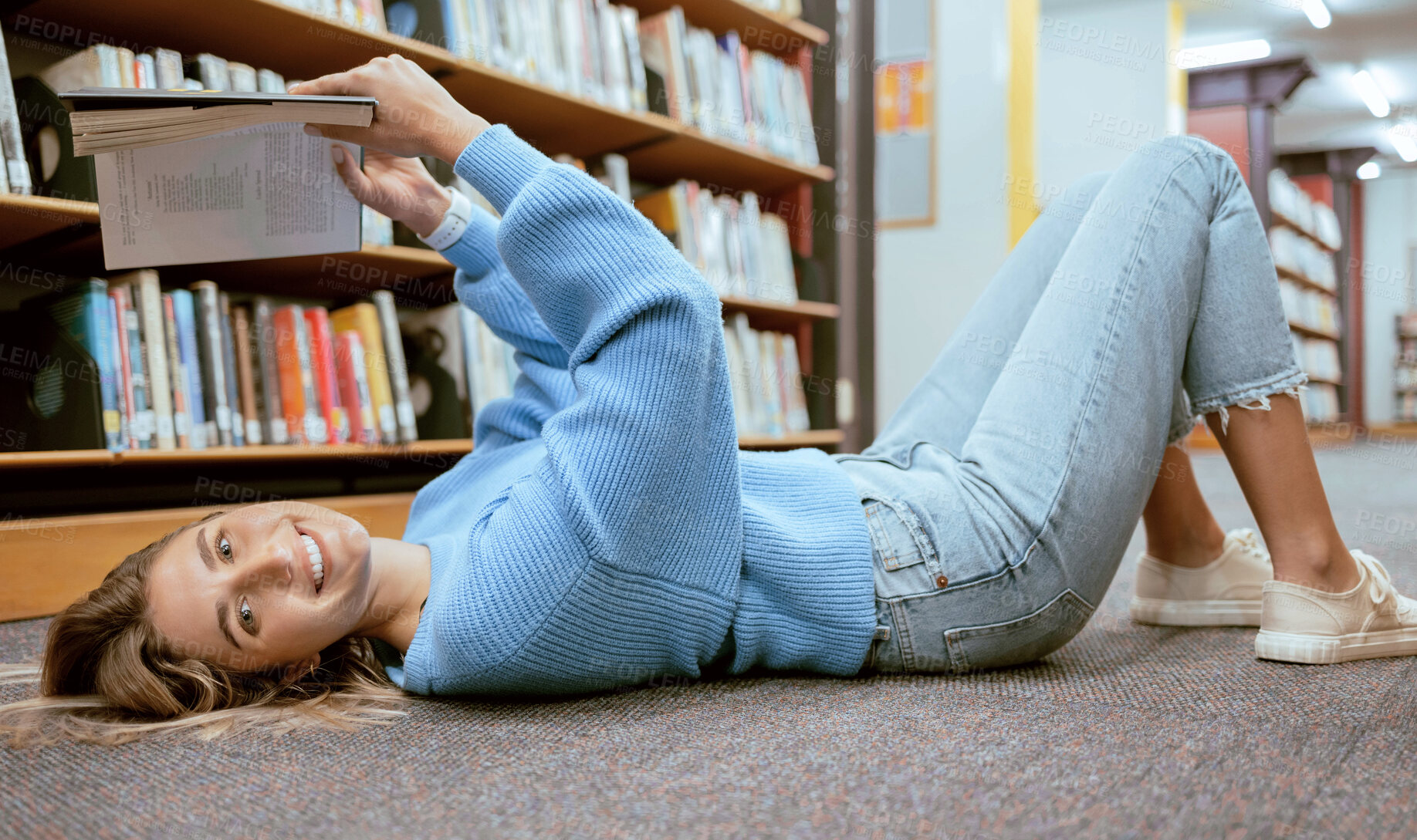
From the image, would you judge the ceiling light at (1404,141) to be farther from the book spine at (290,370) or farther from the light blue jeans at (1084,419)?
the book spine at (290,370)

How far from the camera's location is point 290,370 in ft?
5.46

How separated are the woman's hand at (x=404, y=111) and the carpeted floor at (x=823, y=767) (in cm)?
54

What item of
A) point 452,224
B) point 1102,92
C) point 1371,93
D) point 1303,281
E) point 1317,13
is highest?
point 1317,13

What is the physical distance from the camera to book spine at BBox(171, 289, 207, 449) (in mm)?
1520

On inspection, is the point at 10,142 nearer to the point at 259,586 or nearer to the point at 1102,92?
the point at 259,586

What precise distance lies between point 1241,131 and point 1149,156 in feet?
19.2

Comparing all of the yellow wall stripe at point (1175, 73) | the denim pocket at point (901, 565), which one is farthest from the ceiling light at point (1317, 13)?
the denim pocket at point (901, 565)

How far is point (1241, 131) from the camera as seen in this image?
6.00 m

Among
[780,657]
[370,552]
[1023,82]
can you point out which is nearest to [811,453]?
[780,657]

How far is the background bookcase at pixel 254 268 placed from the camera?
4.64 feet

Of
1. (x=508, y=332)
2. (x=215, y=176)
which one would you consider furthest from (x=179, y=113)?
(x=508, y=332)

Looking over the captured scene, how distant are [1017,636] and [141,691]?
825 mm

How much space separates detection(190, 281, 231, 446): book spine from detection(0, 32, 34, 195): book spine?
277mm

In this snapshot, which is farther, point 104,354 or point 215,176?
point 104,354
